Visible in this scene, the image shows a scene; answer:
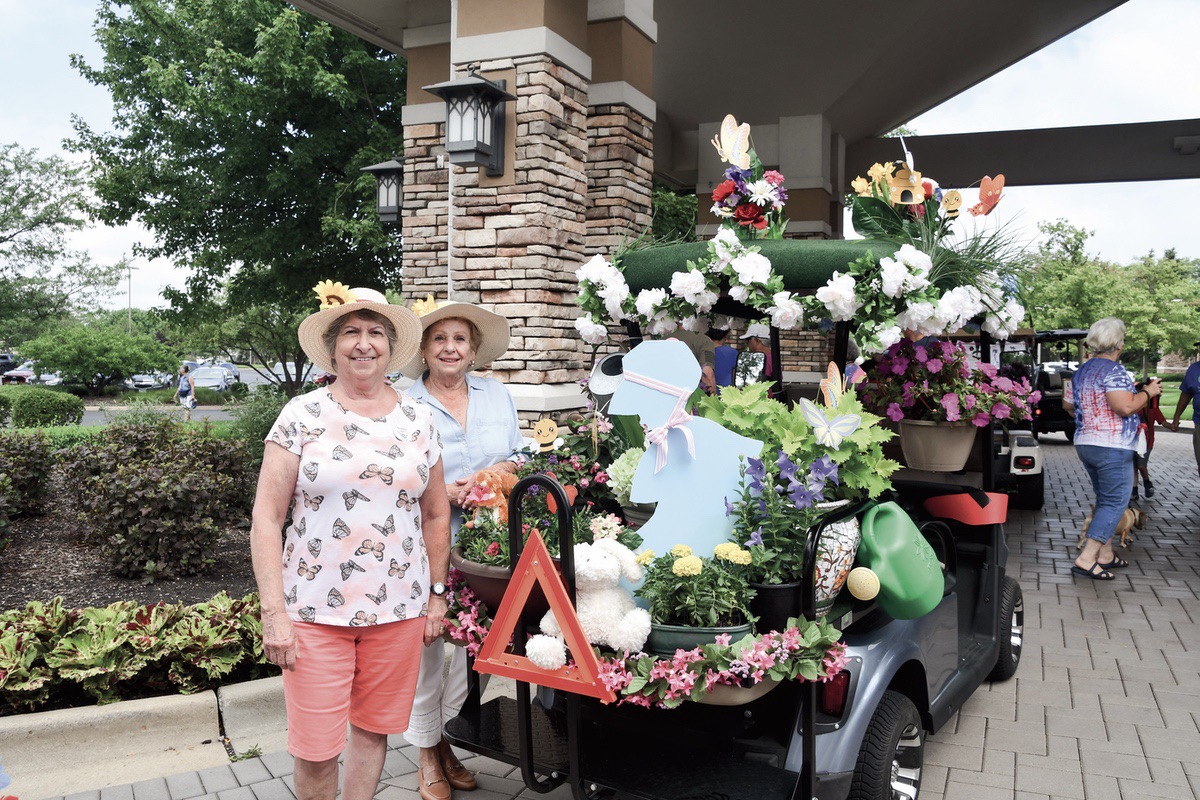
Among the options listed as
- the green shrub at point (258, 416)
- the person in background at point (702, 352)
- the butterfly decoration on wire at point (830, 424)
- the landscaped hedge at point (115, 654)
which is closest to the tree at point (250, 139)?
the green shrub at point (258, 416)

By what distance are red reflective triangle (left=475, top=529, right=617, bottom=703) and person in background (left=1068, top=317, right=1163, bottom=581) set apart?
209 inches

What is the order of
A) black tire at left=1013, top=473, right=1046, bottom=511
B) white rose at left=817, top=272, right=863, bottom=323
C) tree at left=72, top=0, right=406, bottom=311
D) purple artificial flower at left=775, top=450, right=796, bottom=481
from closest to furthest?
purple artificial flower at left=775, top=450, right=796, bottom=481, white rose at left=817, top=272, right=863, bottom=323, black tire at left=1013, top=473, right=1046, bottom=511, tree at left=72, top=0, right=406, bottom=311

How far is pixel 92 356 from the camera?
→ 105 ft

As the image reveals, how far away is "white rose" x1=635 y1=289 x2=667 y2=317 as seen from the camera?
328cm

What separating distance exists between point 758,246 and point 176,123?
12.2 m

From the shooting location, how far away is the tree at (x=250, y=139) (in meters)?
11.7

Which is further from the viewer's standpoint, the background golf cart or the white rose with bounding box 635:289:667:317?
the white rose with bounding box 635:289:667:317

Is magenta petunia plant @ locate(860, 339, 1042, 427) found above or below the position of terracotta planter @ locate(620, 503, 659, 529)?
above

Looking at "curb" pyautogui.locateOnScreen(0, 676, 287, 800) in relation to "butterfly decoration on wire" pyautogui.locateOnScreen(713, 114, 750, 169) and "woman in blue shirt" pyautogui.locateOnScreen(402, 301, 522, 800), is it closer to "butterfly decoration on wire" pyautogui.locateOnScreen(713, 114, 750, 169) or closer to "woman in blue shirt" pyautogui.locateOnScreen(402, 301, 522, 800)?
"woman in blue shirt" pyautogui.locateOnScreen(402, 301, 522, 800)

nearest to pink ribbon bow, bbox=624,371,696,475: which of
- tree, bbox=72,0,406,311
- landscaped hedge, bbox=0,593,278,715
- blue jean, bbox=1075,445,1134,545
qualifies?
landscaped hedge, bbox=0,593,278,715

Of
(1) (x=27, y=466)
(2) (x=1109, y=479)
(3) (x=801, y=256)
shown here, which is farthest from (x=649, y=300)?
(1) (x=27, y=466)

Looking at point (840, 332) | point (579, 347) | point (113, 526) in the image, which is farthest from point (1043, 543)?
point (113, 526)

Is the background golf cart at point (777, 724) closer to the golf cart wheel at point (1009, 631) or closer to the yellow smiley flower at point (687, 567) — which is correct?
the yellow smiley flower at point (687, 567)

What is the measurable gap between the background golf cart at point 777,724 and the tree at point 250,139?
919cm
